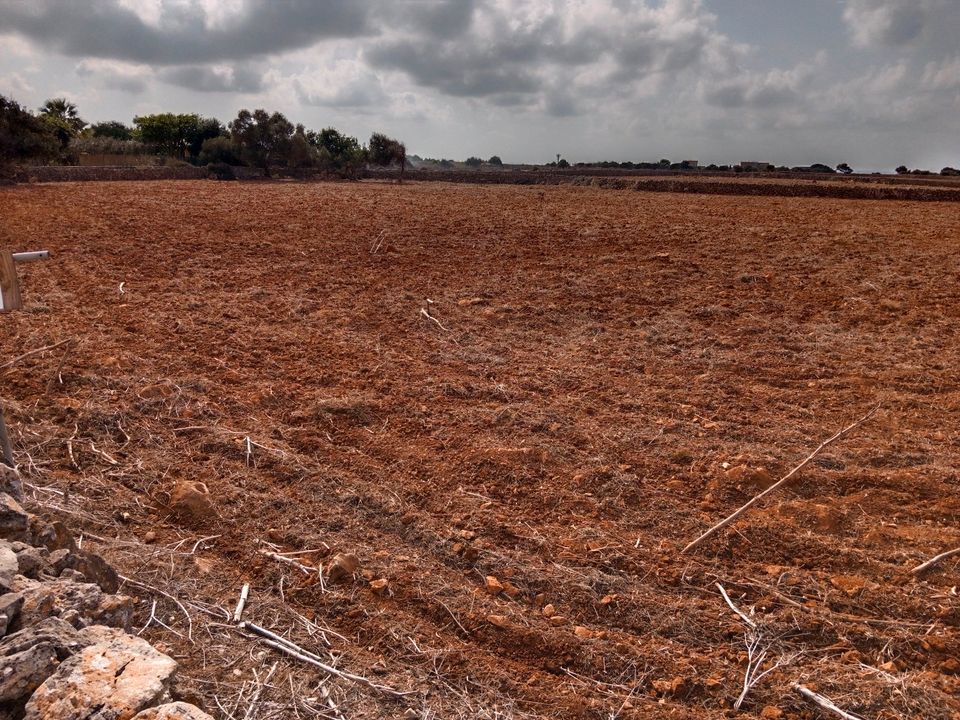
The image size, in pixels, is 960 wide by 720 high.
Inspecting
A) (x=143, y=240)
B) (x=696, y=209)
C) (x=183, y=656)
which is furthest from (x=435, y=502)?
(x=696, y=209)

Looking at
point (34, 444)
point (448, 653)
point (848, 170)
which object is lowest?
point (448, 653)

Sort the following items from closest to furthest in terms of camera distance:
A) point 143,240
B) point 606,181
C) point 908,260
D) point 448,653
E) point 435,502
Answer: point 448,653, point 435,502, point 908,260, point 143,240, point 606,181

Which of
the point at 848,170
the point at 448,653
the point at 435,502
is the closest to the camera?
the point at 448,653

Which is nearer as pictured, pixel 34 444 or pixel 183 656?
pixel 183 656

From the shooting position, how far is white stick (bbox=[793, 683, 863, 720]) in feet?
8.35

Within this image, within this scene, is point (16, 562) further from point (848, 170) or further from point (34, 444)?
point (848, 170)

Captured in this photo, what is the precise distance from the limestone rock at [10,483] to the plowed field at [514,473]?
0.80ft

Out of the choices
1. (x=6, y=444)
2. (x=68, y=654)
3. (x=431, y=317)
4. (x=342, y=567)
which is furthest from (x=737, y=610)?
(x=431, y=317)

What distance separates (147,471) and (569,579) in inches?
101

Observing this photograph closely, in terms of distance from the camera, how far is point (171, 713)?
181 centimetres

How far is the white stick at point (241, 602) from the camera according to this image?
2.86 metres

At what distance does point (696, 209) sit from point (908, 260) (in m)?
7.47

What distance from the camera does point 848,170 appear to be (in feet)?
137

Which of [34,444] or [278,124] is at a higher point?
[278,124]
